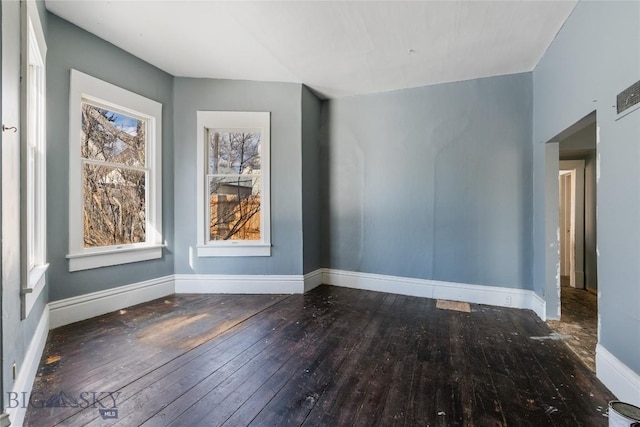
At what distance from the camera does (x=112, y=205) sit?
3.42 metres

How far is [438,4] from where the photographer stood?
2.47 m

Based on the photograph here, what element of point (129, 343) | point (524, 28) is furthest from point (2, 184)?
point (524, 28)

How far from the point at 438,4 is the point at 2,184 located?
307 cm

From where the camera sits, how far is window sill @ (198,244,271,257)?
4.08 meters

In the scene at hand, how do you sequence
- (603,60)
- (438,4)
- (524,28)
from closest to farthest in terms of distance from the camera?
(603,60), (438,4), (524,28)

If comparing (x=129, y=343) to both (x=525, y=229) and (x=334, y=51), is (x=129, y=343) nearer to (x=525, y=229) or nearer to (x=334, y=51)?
(x=334, y=51)

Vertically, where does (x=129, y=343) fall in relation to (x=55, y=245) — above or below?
below

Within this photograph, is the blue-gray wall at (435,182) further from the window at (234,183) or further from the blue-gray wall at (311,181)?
the window at (234,183)

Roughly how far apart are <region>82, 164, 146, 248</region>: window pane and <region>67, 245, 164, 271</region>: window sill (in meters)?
0.13

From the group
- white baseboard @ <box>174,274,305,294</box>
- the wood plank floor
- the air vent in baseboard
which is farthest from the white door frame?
white baseboard @ <box>174,274,305,294</box>

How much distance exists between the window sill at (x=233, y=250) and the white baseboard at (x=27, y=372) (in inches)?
68.3

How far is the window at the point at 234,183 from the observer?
4.08 m

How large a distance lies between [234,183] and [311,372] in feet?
9.11

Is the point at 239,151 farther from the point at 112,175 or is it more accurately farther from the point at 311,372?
the point at 311,372
